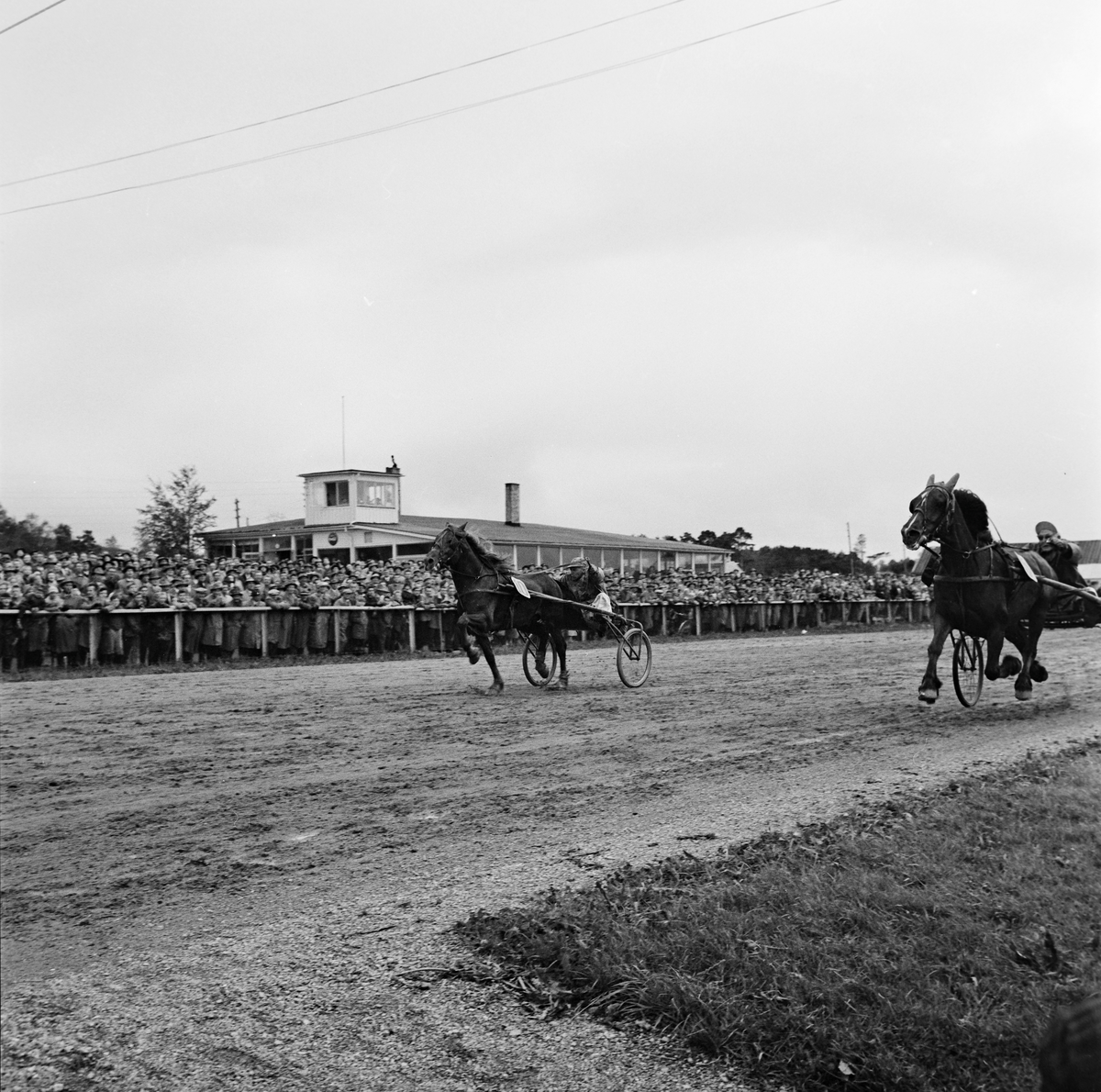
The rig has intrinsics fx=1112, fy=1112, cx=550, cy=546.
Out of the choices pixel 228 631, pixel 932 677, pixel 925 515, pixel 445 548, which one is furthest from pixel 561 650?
pixel 228 631

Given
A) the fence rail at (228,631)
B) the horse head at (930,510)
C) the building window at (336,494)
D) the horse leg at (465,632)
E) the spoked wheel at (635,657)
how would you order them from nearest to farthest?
the horse head at (930,510)
the horse leg at (465,632)
the spoked wheel at (635,657)
the fence rail at (228,631)
the building window at (336,494)

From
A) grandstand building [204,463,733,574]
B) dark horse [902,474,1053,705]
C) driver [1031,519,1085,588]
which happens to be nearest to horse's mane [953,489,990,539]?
dark horse [902,474,1053,705]

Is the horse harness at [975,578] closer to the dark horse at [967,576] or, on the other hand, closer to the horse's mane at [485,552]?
the dark horse at [967,576]

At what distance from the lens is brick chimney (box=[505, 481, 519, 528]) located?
61.0 feet

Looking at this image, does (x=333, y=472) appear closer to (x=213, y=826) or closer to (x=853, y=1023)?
(x=213, y=826)

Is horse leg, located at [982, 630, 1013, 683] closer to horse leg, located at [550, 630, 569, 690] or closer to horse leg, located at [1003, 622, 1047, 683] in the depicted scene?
horse leg, located at [1003, 622, 1047, 683]

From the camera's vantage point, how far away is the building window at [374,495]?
26609mm

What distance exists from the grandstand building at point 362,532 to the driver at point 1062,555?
9.96 meters

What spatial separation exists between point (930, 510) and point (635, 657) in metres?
5.13

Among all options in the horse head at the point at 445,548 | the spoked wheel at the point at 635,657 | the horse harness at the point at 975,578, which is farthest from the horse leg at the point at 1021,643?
the horse head at the point at 445,548

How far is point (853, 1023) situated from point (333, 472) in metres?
23.2

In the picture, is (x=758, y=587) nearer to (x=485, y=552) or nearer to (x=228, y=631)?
(x=228, y=631)

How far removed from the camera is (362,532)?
25094 mm

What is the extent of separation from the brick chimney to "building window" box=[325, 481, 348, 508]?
8.80m
